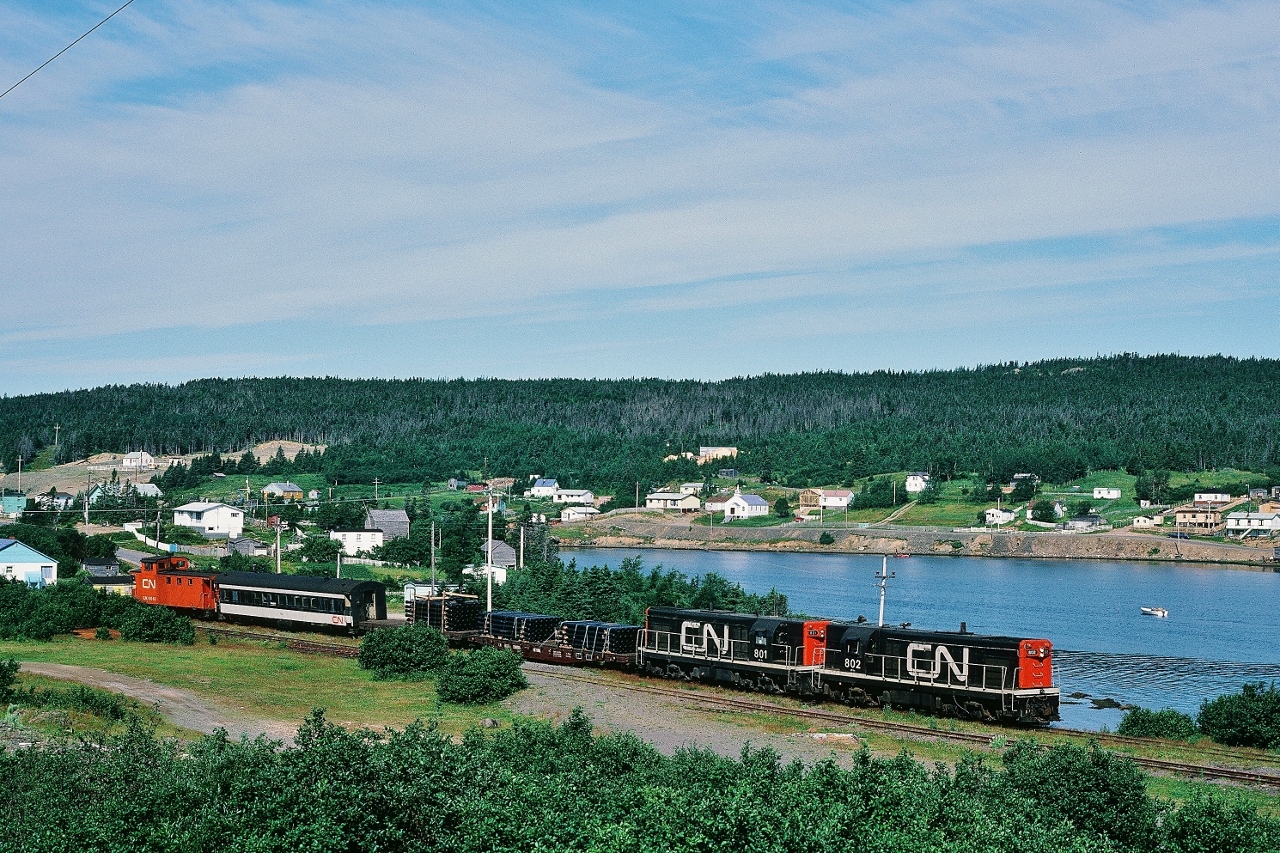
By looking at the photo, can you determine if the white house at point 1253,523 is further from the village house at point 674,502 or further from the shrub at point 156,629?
the shrub at point 156,629

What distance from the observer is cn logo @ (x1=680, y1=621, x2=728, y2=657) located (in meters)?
48.4

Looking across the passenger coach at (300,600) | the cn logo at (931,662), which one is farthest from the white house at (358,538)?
the cn logo at (931,662)

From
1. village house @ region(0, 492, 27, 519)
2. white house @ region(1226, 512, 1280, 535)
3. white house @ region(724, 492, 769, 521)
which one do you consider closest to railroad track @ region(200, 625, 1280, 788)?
village house @ region(0, 492, 27, 519)

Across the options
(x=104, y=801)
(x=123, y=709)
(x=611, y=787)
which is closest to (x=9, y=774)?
(x=104, y=801)

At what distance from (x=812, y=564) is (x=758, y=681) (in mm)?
102439

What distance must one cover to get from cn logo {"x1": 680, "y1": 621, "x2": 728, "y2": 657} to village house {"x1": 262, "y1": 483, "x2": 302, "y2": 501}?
131130 millimetres

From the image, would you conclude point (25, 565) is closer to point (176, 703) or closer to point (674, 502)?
point (176, 703)

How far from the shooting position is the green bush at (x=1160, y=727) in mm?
39688

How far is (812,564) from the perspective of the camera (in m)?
148

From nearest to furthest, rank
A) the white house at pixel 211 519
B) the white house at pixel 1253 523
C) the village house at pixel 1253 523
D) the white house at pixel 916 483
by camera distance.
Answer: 1. the white house at pixel 211 519
2. the village house at pixel 1253 523
3. the white house at pixel 1253 523
4. the white house at pixel 916 483

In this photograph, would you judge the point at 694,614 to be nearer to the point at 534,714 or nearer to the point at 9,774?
the point at 534,714

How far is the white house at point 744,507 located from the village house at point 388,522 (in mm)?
64109

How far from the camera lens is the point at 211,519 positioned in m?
130

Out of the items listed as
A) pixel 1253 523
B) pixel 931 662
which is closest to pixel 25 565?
pixel 931 662
